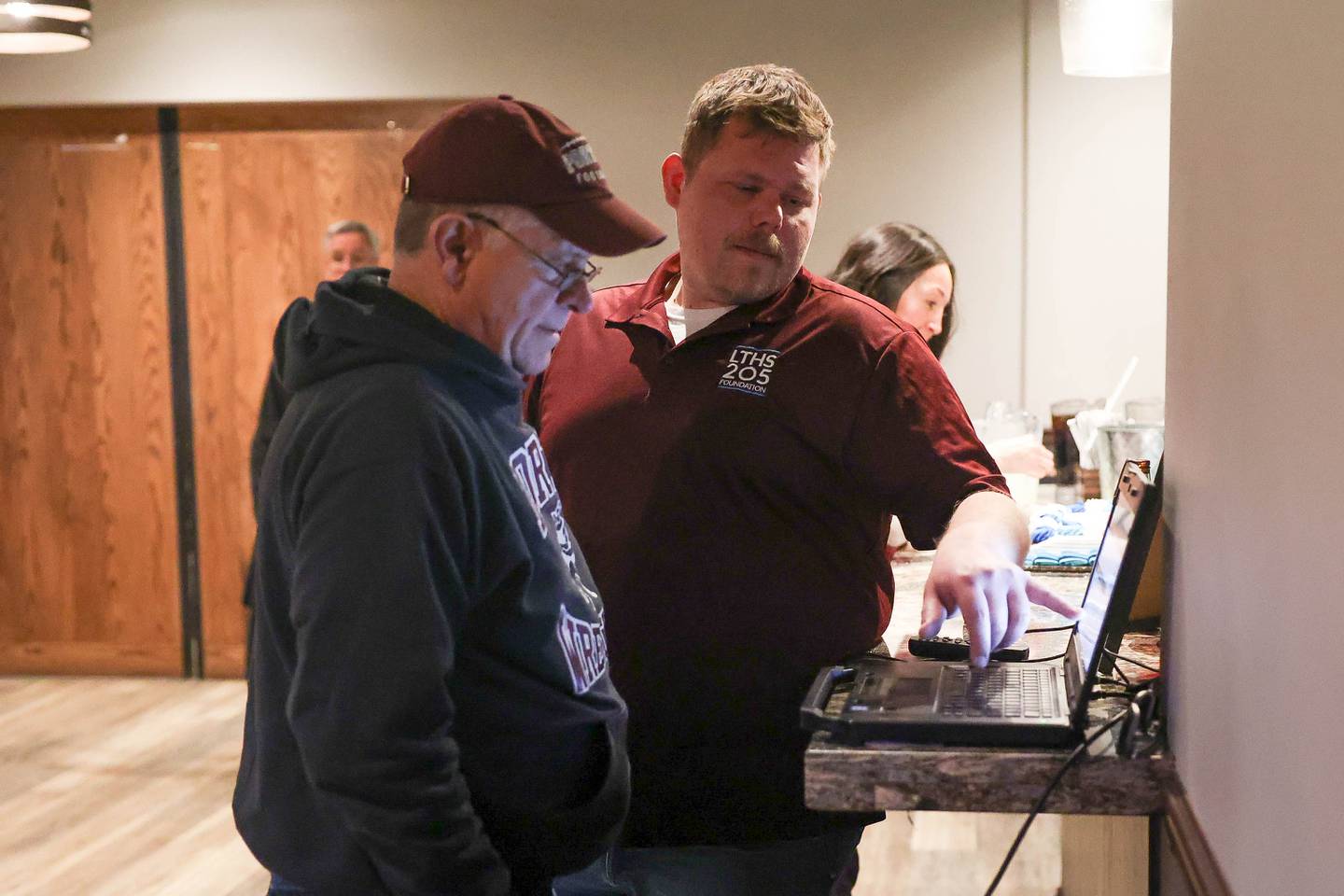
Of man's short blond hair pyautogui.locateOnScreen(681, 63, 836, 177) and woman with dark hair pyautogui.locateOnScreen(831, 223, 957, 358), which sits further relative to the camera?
woman with dark hair pyautogui.locateOnScreen(831, 223, 957, 358)

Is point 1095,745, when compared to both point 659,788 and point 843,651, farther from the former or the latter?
point 659,788

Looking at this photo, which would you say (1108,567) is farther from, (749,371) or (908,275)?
(908,275)

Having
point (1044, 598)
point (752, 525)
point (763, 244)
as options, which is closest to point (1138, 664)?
point (1044, 598)

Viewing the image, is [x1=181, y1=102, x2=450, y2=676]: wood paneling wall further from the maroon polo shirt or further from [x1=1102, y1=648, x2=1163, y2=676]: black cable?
[x1=1102, y1=648, x2=1163, y2=676]: black cable

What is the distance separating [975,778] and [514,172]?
0.70 meters

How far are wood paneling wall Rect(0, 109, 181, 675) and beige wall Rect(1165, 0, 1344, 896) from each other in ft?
15.0

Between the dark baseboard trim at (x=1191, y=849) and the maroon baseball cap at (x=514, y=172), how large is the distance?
712 mm

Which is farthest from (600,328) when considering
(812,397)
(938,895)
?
(938,895)

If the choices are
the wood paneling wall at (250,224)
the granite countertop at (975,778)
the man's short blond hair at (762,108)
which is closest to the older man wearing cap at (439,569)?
the granite countertop at (975,778)

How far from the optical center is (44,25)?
3438 mm

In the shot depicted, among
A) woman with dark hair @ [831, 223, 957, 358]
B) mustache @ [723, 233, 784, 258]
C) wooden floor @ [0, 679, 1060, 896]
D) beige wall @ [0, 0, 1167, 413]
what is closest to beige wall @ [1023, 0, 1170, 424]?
beige wall @ [0, 0, 1167, 413]

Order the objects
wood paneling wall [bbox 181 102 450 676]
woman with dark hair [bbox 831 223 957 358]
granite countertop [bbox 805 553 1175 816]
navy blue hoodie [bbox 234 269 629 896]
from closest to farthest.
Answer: navy blue hoodie [bbox 234 269 629 896] < granite countertop [bbox 805 553 1175 816] < woman with dark hair [bbox 831 223 957 358] < wood paneling wall [bbox 181 102 450 676]

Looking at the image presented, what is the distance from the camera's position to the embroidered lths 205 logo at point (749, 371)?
1.65 metres

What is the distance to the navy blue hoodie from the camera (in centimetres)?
107
